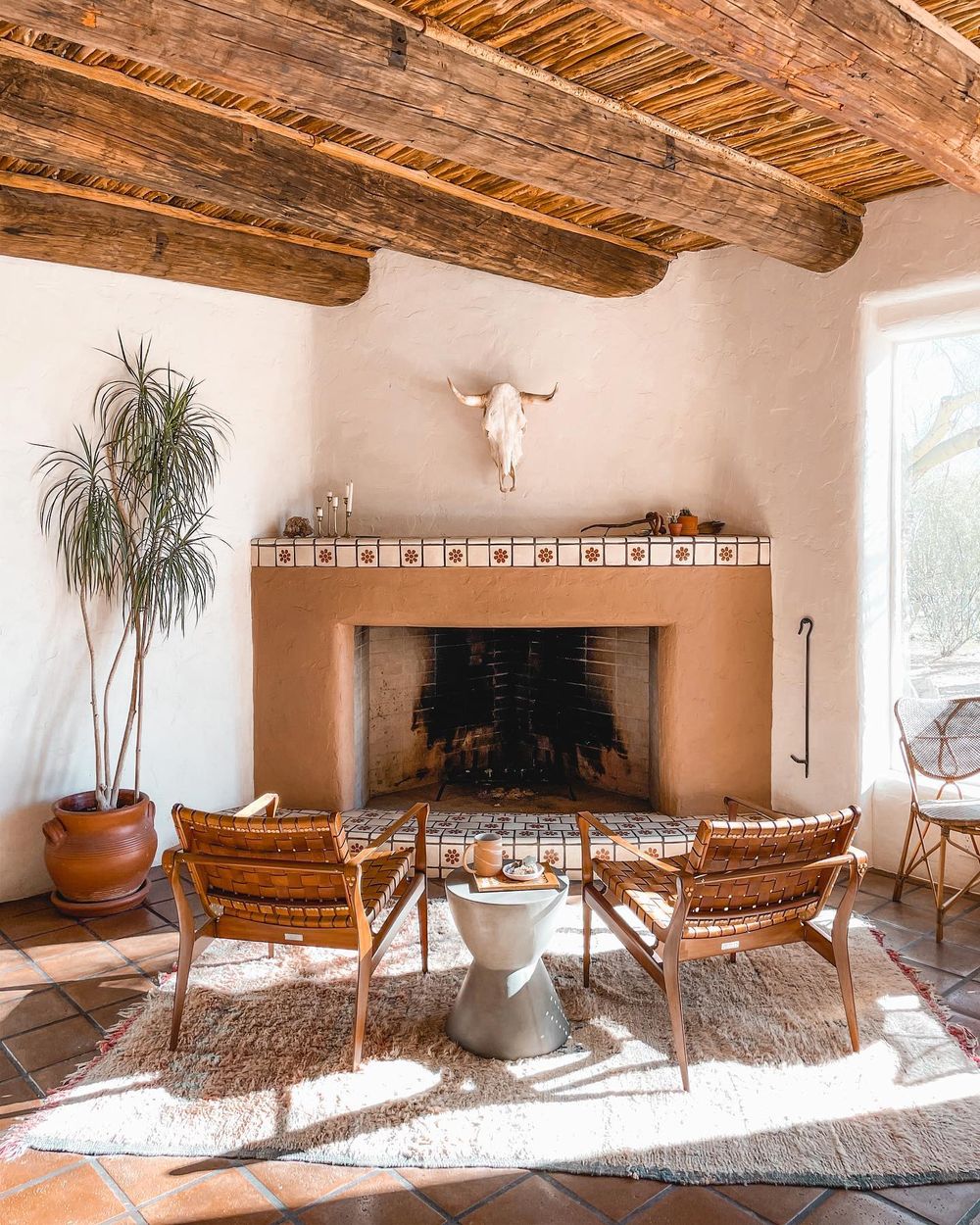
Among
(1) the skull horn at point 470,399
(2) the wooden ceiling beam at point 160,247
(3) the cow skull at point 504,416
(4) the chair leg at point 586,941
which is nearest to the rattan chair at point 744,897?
(4) the chair leg at point 586,941

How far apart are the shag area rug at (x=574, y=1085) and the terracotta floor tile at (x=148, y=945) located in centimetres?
28

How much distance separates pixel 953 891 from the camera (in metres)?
3.90

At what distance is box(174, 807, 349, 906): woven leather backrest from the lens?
2.56m

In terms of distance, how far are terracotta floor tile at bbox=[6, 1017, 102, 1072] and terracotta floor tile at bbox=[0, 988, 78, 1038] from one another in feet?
0.13

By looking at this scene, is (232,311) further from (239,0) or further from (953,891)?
(953,891)

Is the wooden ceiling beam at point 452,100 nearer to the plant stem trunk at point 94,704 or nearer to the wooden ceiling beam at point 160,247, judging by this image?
the wooden ceiling beam at point 160,247

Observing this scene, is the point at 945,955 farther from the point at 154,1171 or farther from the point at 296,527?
the point at 296,527

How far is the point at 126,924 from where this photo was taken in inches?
145

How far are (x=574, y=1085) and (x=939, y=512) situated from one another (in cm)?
293

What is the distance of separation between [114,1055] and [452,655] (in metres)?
2.85

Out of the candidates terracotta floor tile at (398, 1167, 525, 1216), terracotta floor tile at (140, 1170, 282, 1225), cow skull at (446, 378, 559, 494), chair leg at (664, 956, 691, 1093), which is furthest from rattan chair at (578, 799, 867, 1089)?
cow skull at (446, 378, 559, 494)

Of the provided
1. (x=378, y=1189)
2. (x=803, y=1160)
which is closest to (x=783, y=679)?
(x=803, y=1160)

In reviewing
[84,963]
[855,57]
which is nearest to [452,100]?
[855,57]

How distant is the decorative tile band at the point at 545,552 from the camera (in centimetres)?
431
